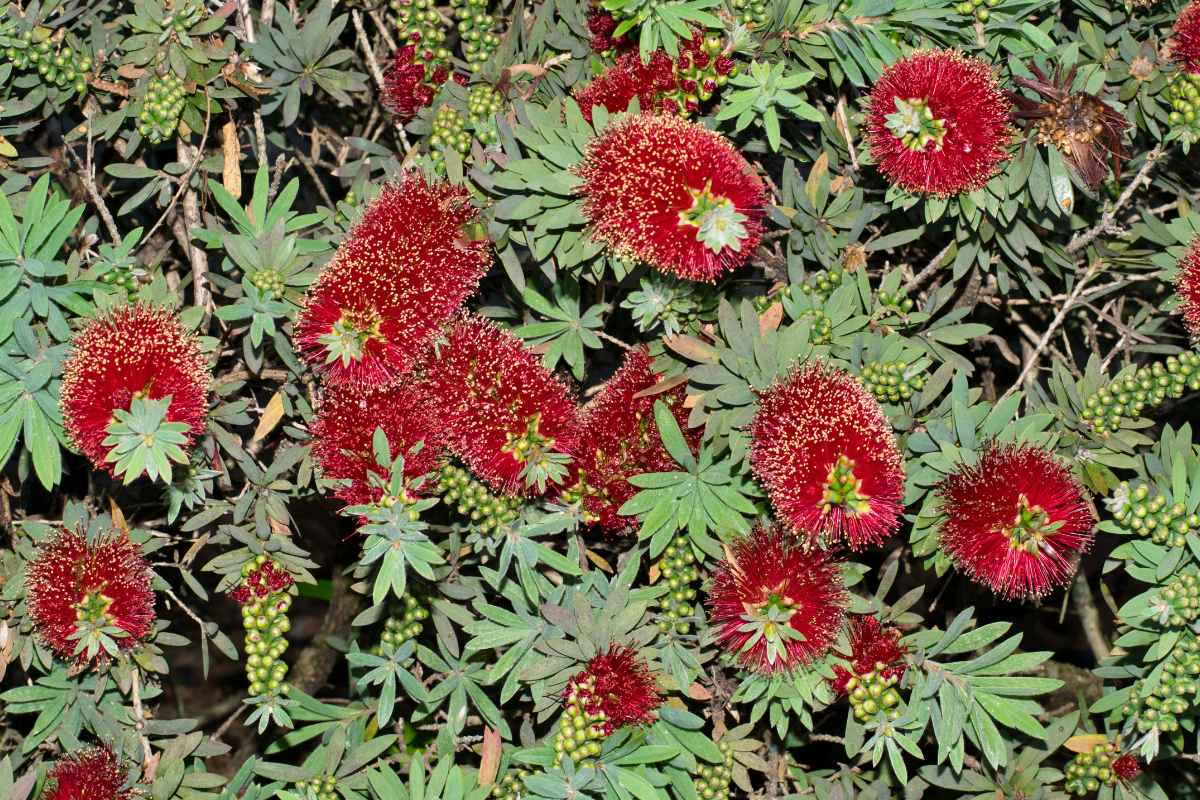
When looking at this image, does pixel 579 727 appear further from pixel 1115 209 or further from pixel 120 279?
pixel 1115 209

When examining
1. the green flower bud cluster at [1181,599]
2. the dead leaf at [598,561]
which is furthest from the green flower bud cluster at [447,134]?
the green flower bud cluster at [1181,599]

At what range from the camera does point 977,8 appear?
2.14m

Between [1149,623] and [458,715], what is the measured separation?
4.11ft

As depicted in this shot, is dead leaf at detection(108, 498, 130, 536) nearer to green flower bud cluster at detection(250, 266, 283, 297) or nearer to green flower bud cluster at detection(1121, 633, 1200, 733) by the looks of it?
green flower bud cluster at detection(250, 266, 283, 297)

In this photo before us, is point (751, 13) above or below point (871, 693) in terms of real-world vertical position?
above

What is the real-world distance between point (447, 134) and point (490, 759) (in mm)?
1138

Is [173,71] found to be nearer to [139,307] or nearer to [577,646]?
[139,307]

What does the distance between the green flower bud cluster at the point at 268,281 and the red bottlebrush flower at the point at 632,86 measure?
610 millimetres

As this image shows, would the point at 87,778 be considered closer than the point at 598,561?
Yes

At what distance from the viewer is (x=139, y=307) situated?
→ 200 centimetres

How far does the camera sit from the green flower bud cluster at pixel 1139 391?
2066 millimetres

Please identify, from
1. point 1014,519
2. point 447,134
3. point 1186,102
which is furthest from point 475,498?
point 1186,102

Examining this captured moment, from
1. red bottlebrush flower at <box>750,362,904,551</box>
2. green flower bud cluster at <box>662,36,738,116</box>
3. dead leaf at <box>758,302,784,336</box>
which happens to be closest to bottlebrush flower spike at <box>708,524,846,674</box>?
red bottlebrush flower at <box>750,362,904,551</box>

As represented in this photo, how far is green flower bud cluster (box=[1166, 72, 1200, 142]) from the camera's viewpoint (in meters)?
2.05
